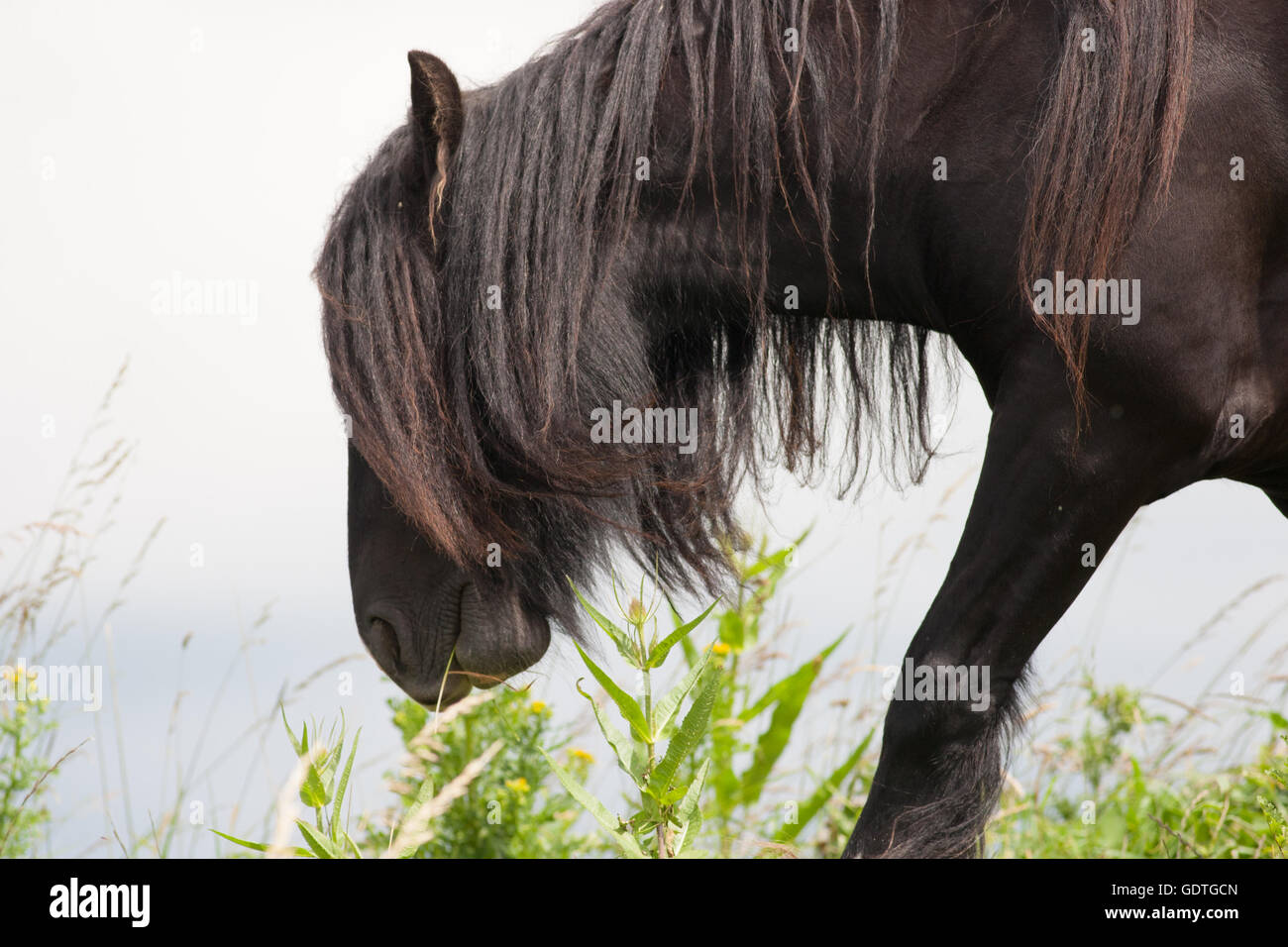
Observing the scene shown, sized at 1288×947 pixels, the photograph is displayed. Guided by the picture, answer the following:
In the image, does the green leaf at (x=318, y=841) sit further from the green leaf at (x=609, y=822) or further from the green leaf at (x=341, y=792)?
the green leaf at (x=609, y=822)

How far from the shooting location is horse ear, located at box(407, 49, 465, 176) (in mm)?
2514

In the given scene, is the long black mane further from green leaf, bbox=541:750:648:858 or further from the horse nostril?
green leaf, bbox=541:750:648:858

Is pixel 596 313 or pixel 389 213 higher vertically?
pixel 389 213

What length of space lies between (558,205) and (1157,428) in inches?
49.3

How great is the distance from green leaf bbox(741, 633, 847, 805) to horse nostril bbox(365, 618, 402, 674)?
109cm

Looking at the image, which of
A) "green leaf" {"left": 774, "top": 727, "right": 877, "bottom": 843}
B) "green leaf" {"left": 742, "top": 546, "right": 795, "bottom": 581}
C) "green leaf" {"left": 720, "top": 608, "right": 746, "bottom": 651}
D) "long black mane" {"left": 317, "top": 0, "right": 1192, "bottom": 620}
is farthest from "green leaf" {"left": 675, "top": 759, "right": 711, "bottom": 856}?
"green leaf" {"left": 720, "top": 608, "right": 746, "bottom": 651}

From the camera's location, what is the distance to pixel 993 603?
2.08 metres

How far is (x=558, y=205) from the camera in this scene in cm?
243

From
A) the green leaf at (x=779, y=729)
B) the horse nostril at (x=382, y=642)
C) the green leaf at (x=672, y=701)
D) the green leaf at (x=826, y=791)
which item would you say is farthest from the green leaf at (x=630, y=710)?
the green leaf at (x=779, y=729)

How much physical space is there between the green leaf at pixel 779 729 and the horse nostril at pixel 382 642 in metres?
1.09

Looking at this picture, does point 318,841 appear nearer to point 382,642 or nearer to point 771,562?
point 771,562

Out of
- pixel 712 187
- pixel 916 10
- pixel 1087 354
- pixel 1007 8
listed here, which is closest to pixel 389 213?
pixel 712 187

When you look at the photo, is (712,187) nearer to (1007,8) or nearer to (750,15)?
(750,15)

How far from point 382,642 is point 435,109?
1.26 metres
